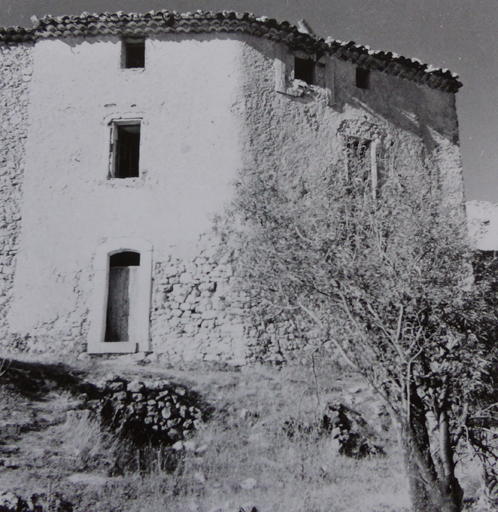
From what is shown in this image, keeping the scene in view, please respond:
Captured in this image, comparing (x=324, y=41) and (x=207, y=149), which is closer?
(x=207, y=149)

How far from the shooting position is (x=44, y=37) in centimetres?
1070

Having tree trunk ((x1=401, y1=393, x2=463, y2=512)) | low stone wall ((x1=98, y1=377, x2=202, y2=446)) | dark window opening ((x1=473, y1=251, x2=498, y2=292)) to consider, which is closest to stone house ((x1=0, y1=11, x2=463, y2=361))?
low stone wall ((x1=98, y1=377, x2=202, y2=446))

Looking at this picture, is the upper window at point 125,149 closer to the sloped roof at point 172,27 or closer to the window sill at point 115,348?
the sloped roof at point 172,27

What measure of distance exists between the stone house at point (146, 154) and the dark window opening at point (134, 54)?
4 cm

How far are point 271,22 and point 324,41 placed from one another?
1464 millimetres

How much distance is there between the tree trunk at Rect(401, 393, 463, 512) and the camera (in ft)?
15.0

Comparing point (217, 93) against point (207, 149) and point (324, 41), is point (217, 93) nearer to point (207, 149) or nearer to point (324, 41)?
point (207, 149)

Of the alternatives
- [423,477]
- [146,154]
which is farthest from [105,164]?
[423,477]

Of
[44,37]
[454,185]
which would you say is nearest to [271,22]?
[44,37]

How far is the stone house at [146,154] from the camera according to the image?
9414 mm

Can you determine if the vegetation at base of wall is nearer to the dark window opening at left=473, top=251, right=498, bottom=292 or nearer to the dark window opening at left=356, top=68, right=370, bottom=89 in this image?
the dark window opening at left=473, top=251, right=498, bottom=292

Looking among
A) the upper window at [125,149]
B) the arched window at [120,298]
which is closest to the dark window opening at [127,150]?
the upper window at [125,149]

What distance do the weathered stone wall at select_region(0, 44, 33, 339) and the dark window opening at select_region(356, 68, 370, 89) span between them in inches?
294

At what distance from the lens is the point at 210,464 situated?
5.64 m
